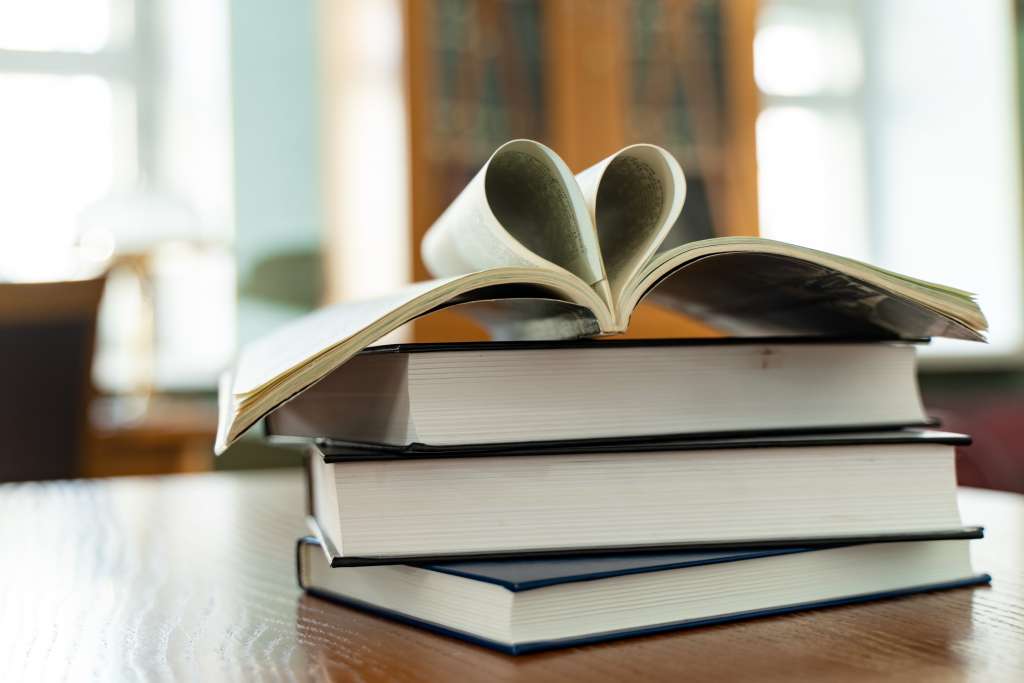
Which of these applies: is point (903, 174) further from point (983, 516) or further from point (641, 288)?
point (641, 288)

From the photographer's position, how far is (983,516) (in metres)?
0.67

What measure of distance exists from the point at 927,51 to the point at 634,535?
3.35 metres

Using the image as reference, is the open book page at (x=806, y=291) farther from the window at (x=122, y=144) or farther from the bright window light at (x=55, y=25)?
the bright window light at (x=55, y=25)

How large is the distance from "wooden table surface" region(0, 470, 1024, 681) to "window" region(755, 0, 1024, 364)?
2.89 metres

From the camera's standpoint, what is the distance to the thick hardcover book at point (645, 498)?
0.37 meters

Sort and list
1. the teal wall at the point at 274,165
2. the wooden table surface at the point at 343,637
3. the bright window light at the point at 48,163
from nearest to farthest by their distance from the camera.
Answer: the wooden table surface at the point at 343,637 → the bright window light at the point at 48,163 → the teal wall at the point at 274,165

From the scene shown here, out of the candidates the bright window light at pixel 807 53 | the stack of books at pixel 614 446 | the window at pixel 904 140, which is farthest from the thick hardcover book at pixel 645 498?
the bright window light at pixel 807 53

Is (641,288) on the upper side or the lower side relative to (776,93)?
lower

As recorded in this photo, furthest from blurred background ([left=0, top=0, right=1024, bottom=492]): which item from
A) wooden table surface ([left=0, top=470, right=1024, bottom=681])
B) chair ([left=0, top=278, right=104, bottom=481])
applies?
wooden table surface ([left=0, top=470, right=1024, bottom=681])

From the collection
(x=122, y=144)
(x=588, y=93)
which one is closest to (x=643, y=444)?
(x=588, y=93)

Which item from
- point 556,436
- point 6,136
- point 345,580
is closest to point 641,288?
point 556,436

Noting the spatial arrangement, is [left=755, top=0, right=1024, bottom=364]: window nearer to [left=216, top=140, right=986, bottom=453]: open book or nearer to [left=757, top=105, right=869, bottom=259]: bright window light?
[left=757, top=105, right=869, bottom=259]: bright window light

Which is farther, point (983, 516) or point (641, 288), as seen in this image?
point (983, 516)

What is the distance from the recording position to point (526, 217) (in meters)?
0.44
